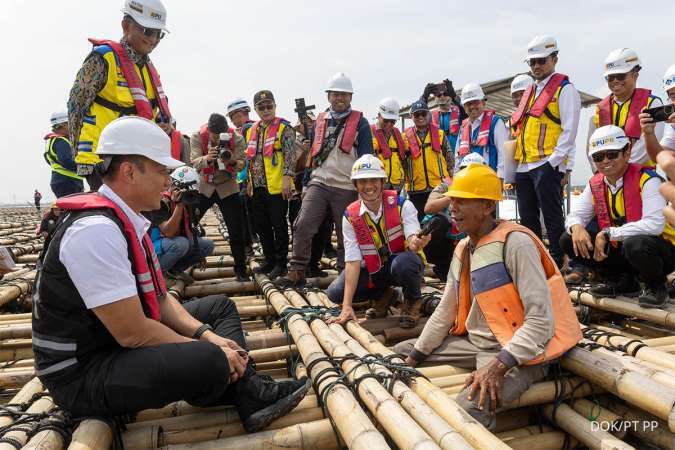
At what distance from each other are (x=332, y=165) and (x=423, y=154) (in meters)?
2.05

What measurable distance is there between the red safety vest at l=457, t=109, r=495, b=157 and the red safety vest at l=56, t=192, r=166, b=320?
458cm

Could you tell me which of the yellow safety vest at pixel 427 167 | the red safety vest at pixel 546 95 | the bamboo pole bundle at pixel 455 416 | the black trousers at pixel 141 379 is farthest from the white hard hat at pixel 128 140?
the yellow safety vest at pixel 427 167

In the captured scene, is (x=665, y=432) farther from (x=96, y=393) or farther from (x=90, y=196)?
(x=90, y=196)

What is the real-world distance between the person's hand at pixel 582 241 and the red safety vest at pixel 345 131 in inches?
88.8

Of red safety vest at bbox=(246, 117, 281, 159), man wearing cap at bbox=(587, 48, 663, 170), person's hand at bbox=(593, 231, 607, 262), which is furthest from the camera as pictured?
red safety vest at bbox=(246, 117, 281, 159)

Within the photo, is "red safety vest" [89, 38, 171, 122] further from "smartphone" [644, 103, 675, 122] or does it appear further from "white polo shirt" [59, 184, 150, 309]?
"smartphone" [644, 103, 675, 122]

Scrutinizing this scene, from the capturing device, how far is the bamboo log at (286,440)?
2.14 metres

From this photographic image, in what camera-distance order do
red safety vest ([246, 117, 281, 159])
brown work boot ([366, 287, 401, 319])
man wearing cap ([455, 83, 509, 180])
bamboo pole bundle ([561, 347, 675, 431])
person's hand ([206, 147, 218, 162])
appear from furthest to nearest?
man wearing cap ([455, 83, 509, 180]) → red safety vest ([246, 117, 281, 159]) → person's hand ([206, 147, 218, 162]) → brown work boot ([366, 287, 401, 319]) → bamboo pole bundle ([561, 347, 675, 431])

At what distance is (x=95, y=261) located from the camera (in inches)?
76.2

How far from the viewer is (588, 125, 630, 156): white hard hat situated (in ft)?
12.6

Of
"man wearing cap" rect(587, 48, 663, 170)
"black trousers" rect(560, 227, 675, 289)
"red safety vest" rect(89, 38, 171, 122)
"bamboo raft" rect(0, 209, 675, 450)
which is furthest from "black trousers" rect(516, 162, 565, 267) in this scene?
"red safety vest" rect(89, 38, 171, 122)

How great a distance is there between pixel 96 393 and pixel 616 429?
8.00ft

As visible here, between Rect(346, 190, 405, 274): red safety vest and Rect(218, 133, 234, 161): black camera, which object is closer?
Rect(346, 190, 405, 274): red safety vest

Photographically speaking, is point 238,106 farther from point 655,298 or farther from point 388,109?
point 655,298
